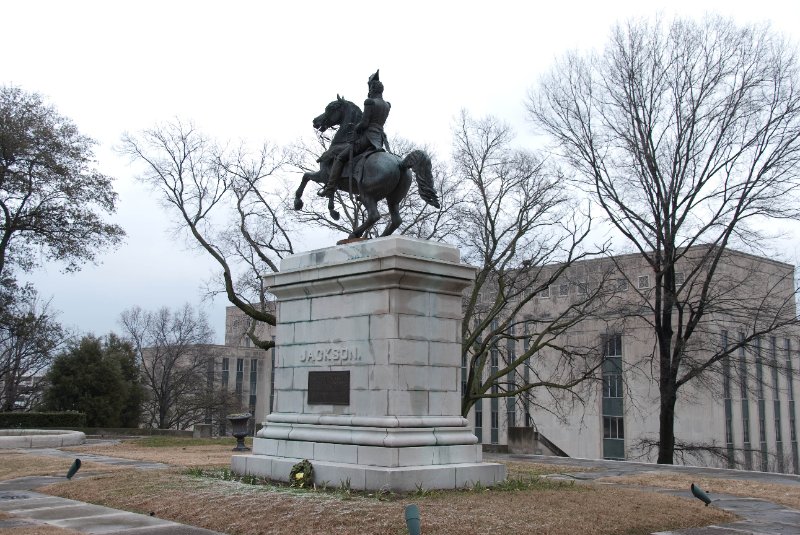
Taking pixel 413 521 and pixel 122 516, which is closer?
pixel 413 521

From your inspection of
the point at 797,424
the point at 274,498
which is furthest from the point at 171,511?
the point at 797,424

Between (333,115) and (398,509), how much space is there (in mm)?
7164

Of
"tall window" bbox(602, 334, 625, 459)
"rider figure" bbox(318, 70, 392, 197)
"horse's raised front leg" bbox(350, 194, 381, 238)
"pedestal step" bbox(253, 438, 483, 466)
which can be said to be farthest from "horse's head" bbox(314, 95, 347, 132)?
"tall window" bbox(602, 334, 625, 459)

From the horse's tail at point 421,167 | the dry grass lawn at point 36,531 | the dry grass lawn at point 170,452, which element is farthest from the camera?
the dry grass lawn at point 170,452

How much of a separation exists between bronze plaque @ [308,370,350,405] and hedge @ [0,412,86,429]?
1051 inches

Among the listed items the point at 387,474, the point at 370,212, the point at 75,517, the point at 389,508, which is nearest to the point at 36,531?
the point at 75,517

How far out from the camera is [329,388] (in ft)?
37.3

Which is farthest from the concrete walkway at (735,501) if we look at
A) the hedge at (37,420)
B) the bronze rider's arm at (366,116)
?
the hedge at (37,420)

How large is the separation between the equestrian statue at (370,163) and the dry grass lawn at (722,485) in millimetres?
6539

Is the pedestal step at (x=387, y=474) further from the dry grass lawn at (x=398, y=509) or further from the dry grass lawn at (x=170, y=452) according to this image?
the dry grass lawn at (x=170, y=452)

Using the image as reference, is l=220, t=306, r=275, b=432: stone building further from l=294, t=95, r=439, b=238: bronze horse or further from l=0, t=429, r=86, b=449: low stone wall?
l=294, t=95, r=439, b=238: bronze horse

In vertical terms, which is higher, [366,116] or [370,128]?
[366,116]

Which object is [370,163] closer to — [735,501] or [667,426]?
[735,501]

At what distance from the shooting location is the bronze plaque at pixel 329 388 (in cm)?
1115
